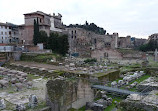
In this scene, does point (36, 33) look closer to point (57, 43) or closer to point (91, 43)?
point (57, 43)

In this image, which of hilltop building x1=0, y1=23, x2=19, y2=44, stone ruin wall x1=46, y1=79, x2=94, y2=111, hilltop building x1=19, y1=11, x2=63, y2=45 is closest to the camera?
stone ruin wall x1=46, y1=79, x2=94, y2=111

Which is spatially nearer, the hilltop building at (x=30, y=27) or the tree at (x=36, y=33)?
the tree at (x=36, y=33)

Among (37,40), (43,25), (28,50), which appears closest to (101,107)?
(28,50)

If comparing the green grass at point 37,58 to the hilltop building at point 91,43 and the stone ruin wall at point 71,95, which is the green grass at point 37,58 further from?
the hilltop building at point 91,43

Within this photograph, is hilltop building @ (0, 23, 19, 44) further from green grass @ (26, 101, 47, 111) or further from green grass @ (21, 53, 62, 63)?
green grass @ (26, 101, 47, 111)

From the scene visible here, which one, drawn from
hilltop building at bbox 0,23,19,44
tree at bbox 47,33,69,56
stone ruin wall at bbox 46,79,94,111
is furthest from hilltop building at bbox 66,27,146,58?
stone ruin wall at bbox 46,79,94,111

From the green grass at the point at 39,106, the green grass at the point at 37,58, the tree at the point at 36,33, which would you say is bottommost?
the green grass at the point at 39,106

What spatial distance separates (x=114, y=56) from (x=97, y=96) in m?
28.5

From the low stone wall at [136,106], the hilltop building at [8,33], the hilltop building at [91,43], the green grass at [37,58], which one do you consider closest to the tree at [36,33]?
the green grass at [37,58]

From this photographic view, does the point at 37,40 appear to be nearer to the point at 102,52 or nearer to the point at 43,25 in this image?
the point at 43,25

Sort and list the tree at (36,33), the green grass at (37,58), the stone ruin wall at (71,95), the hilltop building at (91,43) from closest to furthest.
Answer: the stone ruin wall at (71,95)
the green grass at (37,58)
the tree at (36,33)
the hilltop building at (91,43)

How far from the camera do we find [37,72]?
650 inches

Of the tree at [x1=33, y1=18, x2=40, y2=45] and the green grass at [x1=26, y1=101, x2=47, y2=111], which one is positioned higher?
the tree at [x1=33, y1=18, x2=40, y2=45]

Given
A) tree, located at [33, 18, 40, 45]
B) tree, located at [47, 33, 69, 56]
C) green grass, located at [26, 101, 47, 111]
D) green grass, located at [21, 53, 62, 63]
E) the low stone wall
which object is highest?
tree, located at [33, 18, 40, 45]
